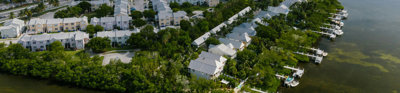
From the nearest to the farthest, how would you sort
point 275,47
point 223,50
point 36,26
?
point 223,50 < point 275,47 < point 36,26

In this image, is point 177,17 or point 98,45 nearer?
point 98,45

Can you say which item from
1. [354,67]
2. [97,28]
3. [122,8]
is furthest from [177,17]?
[354,67]

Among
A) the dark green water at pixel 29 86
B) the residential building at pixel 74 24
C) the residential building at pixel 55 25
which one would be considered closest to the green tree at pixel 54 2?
the residential building at pixel 55 25

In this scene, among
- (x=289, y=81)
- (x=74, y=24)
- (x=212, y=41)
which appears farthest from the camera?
(x=74, y=24)

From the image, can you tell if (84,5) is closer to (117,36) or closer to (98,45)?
(117,36)

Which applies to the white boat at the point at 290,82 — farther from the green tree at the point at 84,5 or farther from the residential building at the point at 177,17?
the green tree at the point at 84,5

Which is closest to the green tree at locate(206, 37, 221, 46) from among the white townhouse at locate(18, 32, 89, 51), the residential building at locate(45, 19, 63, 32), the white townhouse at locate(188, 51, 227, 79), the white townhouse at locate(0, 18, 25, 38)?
the white townhouse at locate(188, 51, 227, 79)
